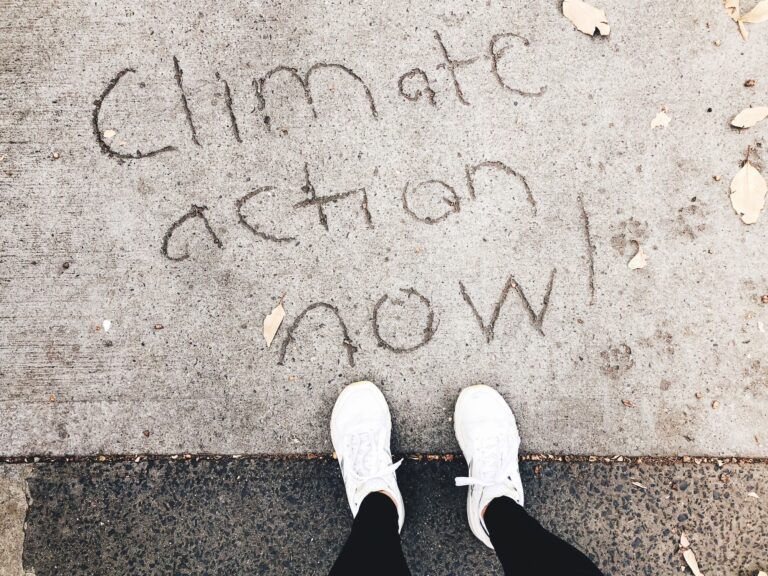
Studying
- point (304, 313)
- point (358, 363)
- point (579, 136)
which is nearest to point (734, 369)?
point (579, 136)

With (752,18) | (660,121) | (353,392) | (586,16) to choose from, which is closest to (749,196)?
(660,121)

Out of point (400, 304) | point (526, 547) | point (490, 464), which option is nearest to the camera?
point (526, 547)

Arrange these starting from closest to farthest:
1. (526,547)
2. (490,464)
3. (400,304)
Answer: (526,547) → (490,464) → (400,304)

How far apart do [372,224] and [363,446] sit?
780 millimetres

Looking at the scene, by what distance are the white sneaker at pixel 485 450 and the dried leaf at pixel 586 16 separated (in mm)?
1386

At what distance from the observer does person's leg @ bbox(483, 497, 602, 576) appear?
1362 mm

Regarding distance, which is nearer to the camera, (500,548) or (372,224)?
(500,548)

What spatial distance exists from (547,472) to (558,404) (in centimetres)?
24

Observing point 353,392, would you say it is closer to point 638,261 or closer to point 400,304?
point 400,304

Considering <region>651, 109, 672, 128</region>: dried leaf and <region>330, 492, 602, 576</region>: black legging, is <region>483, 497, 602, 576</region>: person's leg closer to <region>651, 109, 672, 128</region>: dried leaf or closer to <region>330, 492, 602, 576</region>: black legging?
<region>330, 492, 602, 576</region>: black legging

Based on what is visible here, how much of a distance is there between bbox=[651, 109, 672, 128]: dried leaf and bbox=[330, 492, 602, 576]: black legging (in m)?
1.45

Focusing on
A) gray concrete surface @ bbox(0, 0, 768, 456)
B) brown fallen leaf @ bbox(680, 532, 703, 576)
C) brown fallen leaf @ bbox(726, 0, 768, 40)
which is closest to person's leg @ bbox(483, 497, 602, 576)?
gray concrete surface @ bbox(0, 0, 768, 456)

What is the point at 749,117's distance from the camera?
1880mm

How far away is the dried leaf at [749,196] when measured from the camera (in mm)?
1863
